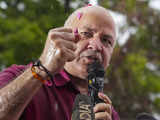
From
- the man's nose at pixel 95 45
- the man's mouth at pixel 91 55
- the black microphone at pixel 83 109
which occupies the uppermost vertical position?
the man's nose at pixel 95 45

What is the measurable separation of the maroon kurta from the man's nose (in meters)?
0.30

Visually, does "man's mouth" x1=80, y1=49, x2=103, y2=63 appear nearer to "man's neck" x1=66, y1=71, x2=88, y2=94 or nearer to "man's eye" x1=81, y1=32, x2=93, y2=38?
"man's eye" x1=81, y1=32, x2=93, y2=38

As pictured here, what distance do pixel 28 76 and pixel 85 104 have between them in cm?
28

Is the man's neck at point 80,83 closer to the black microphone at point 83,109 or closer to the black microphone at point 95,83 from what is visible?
the black microphone at point 95,83

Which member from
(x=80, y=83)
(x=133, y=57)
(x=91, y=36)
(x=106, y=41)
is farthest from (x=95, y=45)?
(x=133, y=57)

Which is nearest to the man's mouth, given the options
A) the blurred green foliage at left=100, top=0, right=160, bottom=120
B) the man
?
the man

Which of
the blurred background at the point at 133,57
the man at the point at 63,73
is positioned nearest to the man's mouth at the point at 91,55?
the man at the point at 63,73

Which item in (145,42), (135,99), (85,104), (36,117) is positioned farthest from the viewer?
(145,42)

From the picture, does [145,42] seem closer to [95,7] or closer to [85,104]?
[95,7]

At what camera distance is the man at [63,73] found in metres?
1.21

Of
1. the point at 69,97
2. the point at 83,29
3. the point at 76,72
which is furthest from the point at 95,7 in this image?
the point at 69,97

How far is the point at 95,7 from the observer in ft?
6.22

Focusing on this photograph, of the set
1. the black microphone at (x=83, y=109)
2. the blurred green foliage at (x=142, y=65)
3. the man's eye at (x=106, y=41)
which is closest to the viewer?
the black microphone at (x=83, y=109)

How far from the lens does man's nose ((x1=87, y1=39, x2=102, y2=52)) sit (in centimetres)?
163
